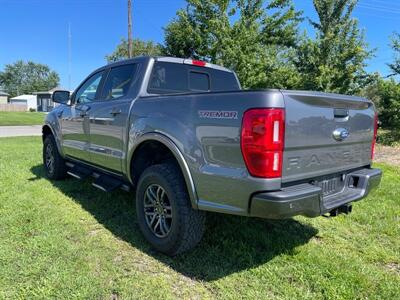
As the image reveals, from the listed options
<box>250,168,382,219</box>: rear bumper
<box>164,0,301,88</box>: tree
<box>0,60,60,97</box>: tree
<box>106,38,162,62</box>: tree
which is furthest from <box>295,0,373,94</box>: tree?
<box>0,60,60,97</box>: tree

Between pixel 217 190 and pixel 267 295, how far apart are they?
2.99ft

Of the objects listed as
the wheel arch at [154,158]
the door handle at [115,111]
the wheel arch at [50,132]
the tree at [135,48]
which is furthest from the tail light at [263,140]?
the tree at [135,48]

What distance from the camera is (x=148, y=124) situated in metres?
3.38

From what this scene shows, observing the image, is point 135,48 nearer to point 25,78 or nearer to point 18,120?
point 18,120

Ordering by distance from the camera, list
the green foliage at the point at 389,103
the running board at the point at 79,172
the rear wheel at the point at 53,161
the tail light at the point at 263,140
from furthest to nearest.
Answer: the green foliage at the point at 389,103 < the rear wheel at the point at 53,161 < the running board at the point at 79,172 < the tail light at the point at 263,140

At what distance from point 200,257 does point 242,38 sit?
13.6 metres

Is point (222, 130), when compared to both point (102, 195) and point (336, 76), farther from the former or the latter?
point (336, 76)

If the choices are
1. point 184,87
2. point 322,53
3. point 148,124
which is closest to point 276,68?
point 322,53

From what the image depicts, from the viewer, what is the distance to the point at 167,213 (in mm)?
3293

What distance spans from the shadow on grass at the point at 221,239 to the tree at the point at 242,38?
445 inches

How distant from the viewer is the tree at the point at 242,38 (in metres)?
14.9

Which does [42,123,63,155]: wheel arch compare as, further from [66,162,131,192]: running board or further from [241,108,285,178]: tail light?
[241,108,285,178]: tail light

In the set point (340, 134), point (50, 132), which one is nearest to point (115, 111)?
point (340, 134)

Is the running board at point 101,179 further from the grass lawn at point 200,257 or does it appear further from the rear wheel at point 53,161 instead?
the rear wheel at point 53,161
